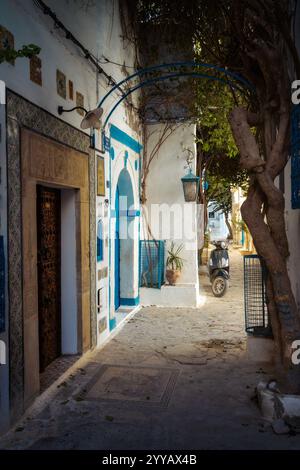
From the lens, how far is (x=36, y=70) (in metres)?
4.01

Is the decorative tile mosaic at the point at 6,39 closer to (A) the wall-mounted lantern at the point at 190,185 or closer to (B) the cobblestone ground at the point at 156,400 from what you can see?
(B) the cobblestone ground at the point at 156,400

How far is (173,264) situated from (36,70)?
5557mm

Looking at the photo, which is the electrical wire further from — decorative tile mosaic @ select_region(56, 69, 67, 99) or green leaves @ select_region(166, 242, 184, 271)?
green leaves @ select_region(166, 242, 184, 271)

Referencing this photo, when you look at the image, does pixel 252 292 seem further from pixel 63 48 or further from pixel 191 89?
pixel 191 89

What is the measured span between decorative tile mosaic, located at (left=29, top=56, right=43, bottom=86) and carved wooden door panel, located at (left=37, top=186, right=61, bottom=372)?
1176mm

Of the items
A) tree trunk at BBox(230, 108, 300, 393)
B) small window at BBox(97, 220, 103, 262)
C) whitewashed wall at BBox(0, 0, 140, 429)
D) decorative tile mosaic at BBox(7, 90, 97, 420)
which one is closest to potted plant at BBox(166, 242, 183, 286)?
whitewashed wall at BBox(0, 0, 140, 429)

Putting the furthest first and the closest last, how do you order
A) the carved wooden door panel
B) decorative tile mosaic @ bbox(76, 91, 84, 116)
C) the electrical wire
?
1. decorative tile mosaic @ bbox(76, 91, 84, 116)
2. the carved wooden door panel
3. the electrical wire

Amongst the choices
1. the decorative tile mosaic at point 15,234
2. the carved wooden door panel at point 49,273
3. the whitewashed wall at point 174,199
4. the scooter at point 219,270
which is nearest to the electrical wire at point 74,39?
the decorative tile mosaic at point 15,234

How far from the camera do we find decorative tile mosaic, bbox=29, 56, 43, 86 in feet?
12.8

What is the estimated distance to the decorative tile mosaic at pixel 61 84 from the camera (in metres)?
4.51

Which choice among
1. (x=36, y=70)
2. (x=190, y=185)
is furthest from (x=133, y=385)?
(x=190, y=185)

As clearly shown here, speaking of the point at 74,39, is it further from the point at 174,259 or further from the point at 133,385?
the point at 174,259

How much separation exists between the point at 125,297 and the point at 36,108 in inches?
197

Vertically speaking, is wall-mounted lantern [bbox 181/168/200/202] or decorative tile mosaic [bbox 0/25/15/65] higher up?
decorative tile mosaic [bbox 0/25/15/65]
